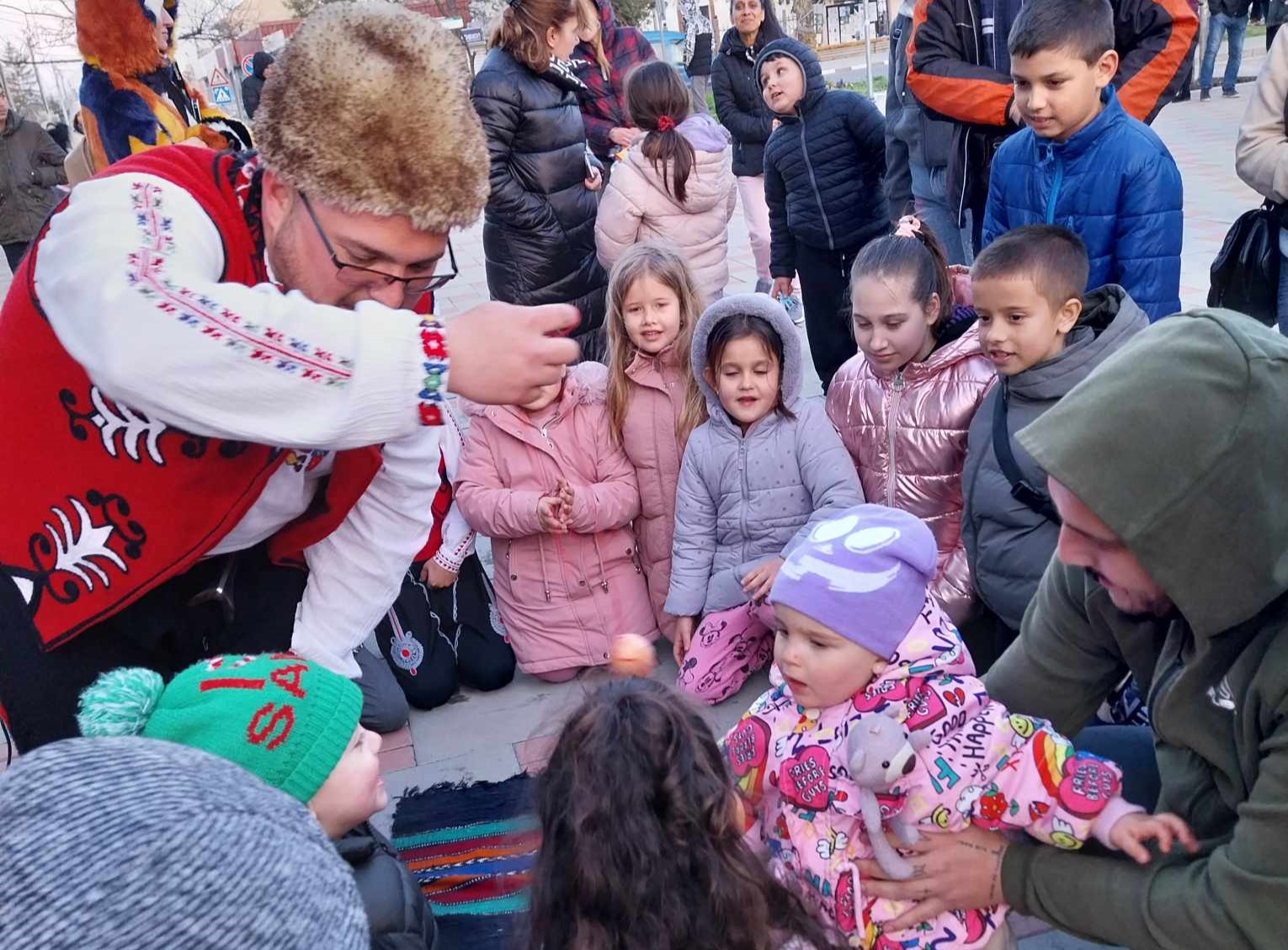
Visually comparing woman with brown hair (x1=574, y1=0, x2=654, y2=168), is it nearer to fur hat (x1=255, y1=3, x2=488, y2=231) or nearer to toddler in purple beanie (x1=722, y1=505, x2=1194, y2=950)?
toddler in purple beanie (x1=722, y1=505, x2=1194, y2=950)

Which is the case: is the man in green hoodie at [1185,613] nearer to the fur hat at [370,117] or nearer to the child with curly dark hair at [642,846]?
the child with curly dark hair at [642,846]

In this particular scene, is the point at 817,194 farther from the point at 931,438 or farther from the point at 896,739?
the point at 896,739

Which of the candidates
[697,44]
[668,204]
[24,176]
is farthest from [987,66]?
[697,44]

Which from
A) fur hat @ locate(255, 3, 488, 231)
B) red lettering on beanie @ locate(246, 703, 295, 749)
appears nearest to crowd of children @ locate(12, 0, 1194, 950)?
red lettering on beanie @ locate(246, 703, 295, 749)

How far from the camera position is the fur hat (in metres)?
1.36

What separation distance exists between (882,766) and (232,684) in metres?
0.99

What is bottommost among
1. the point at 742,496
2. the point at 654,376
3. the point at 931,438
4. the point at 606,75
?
the point at 742,496

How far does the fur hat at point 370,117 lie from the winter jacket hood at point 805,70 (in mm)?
3696

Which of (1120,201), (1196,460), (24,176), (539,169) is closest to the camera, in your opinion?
(1196,460)

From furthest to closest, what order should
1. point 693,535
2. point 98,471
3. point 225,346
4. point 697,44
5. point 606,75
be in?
point 697,44, point 606,75, point 693,535, point 98,471, point 225,346

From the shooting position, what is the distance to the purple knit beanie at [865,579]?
1.84 meters

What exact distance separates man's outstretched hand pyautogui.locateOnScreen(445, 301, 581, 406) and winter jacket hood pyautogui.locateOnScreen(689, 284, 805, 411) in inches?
78.0

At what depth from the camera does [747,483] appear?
10.8 feet

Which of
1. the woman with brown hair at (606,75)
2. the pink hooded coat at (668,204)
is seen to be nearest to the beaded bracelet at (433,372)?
the pink hooded coat at (668,204)
